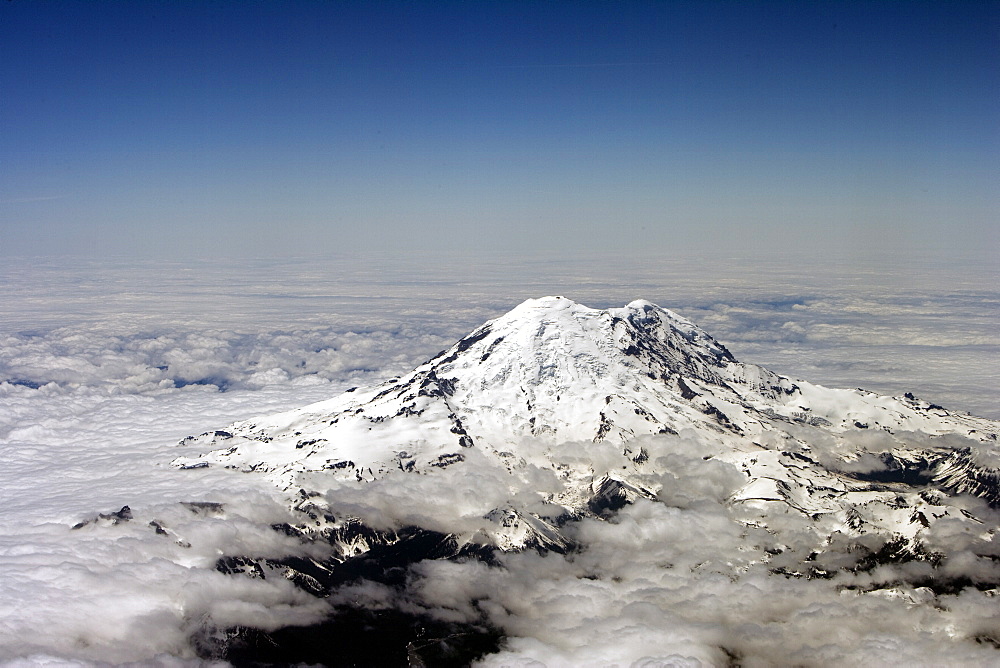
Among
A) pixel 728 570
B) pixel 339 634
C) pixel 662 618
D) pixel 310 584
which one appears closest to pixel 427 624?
pixel 339 634

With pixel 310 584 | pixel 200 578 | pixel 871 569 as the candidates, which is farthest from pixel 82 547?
pixel 871 569

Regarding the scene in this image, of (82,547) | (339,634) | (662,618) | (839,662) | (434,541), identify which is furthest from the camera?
(434,541)

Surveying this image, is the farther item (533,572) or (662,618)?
(533,572)

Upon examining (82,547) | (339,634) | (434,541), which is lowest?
(339,634)

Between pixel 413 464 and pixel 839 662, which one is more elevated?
pixel 413 464

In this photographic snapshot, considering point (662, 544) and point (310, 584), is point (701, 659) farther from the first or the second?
point (310, 584)

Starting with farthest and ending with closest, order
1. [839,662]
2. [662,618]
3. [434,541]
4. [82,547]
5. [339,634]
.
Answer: [434,541] → [339,634] → [82,547] → [662,618] → [839,662]

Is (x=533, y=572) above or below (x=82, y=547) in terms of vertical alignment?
below

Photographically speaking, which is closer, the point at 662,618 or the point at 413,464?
the point at 662,618

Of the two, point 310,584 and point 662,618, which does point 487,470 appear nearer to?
point 310,584
